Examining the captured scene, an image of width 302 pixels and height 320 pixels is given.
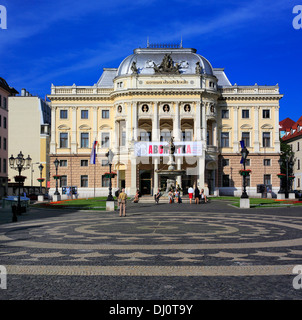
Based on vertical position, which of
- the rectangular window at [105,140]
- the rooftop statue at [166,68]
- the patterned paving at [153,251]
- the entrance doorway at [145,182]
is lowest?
the patterned paving at [153,251]

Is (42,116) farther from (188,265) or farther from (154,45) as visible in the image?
(188,265)

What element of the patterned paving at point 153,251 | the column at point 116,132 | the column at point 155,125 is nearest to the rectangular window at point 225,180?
the column at point 155,125

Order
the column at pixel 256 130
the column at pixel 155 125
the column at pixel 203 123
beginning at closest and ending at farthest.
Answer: the column at pixel 155 125
the column at pixel 203 123
the column at pixel 256 130

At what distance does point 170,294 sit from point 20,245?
8309mm

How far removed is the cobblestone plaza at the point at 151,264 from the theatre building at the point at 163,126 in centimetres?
4845

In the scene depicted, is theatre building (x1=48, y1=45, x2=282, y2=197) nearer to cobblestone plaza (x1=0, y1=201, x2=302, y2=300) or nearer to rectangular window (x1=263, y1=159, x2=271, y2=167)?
rectangular window (x1=263, y1=159, x2=271, y2=167)

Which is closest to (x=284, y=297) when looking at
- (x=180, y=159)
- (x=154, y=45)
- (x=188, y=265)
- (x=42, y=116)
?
(x=188, y=265)

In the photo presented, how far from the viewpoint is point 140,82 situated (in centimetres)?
6806

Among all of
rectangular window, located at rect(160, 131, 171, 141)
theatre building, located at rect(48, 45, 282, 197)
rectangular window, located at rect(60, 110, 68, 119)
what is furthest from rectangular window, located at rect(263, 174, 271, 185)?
rectangular window, located at rect(60, 110, 68, 119)

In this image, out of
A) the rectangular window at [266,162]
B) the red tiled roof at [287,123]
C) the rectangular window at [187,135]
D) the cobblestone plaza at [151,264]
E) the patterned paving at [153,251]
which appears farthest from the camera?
the red tiled roof at [287,123]

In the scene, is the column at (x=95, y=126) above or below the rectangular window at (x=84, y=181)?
above

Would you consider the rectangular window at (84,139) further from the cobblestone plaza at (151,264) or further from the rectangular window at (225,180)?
the cobblestone plaza at (151,264)

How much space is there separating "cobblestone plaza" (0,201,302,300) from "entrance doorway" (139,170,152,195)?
4978 centimetres

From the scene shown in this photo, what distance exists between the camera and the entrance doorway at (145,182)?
68.8m
